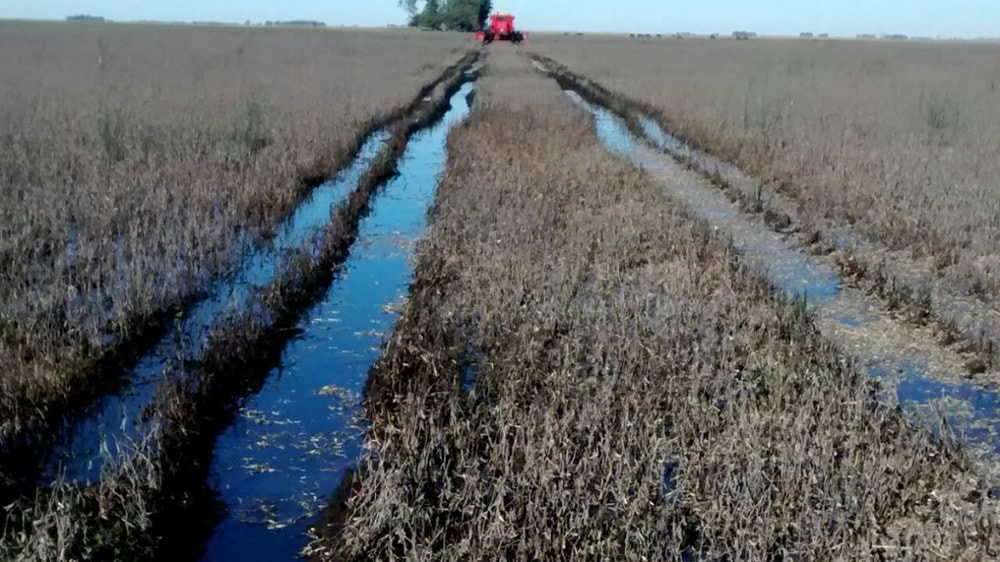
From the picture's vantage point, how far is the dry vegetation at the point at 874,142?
432 inches

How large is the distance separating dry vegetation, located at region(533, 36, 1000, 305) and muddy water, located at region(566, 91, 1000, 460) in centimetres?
106

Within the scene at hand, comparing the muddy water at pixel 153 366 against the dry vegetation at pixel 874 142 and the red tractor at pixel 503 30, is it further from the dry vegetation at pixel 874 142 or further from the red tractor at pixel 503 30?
the red tractor at pixel 503 30

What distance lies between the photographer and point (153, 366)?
703cm

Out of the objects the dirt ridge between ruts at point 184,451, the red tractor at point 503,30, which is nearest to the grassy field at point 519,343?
the dirt ridge between ruts at point 184,451

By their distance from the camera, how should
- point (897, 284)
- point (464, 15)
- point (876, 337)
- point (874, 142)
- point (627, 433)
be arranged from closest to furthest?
point (627, 433), point (876, 337), point (897, 284), point (874, 142), point (464, 15)

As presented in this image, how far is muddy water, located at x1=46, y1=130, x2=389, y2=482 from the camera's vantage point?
220 inches

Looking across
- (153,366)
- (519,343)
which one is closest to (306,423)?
(153,366)

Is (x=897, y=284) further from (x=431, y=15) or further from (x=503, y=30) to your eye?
(x=431, y=15)

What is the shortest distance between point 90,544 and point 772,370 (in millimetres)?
4642

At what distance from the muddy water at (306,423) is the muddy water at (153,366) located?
2.20 feet

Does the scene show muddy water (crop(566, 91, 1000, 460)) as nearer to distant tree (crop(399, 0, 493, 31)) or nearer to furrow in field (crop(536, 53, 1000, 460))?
furrow in field (crop(536, 53, 1000, 460))

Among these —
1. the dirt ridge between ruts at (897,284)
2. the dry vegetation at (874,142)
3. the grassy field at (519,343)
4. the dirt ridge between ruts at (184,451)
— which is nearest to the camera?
the dirt ridge between ruts at (184,451)

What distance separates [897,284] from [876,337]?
4.65 feet

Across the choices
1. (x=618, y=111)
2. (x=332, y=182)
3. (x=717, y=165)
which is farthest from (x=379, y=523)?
(x=618, y=111)
